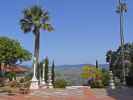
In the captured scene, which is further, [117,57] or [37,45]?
[117,57]

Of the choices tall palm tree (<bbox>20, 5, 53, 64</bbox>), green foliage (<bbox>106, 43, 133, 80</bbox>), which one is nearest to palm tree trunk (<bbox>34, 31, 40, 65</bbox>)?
tall palm tree (<bbox>20, 5, 53, 64</bbox>)

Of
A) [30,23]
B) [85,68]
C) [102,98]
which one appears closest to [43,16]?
[30,23]

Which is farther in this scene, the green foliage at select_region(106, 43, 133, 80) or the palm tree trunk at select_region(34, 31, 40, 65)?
the green foliage at select_region(106, 43, 133, 80)

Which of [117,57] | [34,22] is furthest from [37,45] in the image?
[117,57]

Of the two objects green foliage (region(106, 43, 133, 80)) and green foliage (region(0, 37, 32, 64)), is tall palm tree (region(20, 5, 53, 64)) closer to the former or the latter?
green foliage (region(0, 37, 32, 64))

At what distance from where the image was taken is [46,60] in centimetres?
5125

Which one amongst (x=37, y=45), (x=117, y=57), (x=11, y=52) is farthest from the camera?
(x=117, y=57)

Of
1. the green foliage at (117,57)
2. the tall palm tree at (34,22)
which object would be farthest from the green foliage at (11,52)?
the green foliage at (117,57)

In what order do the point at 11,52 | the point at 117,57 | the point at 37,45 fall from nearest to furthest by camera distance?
the point at 37,45, the point at 11,52, the point at 117,57

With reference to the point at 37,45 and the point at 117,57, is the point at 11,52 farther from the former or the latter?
the point at 117,57

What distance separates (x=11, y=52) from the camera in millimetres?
48125

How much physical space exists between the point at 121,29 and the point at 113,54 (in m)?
20.1

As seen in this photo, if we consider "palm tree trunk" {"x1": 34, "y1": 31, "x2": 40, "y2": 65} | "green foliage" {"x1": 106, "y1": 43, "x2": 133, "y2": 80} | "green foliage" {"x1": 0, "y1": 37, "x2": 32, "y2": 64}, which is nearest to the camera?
"palm tree trunk" {"x1": 34, "y1": 31, "x2": 40, "y2": 65}

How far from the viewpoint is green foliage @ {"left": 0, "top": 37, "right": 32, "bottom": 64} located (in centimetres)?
4759
